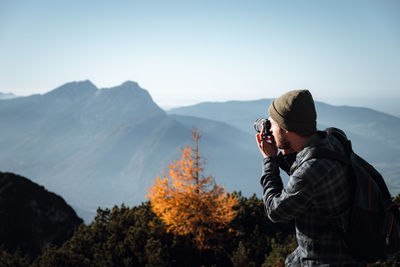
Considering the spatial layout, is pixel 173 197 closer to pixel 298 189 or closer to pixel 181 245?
pixel 181 245

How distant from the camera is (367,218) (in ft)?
4.91

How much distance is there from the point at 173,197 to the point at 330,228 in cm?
1163

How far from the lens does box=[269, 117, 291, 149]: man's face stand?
66.5 inches

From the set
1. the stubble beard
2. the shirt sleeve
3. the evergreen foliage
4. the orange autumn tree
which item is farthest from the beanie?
the orange autumn tree

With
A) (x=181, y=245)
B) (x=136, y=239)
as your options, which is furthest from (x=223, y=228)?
(x=136, y=239)

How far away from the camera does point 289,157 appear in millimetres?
1817

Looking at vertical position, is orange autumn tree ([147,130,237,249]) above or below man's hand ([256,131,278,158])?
below

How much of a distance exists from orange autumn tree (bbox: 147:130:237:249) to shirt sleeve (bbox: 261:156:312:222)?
36.3ft

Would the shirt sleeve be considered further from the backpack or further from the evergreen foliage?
the evergreen foliage

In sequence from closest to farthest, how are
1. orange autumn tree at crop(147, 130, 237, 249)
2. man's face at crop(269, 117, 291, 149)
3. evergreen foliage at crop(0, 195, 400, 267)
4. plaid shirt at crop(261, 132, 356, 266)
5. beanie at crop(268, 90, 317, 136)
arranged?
plaid shirt at crop(261, 132, 356, 266), beanie at crop(268, 90, 317, 136), man's face at crop(269, 117, 291, 149), evergreen foliage at crop(0, 195, 400, 267), orange autumn tree at crop(147, 130, 237, 249)

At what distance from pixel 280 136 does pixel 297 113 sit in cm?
19

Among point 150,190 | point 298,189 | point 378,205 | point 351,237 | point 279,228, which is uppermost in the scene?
point 298,189

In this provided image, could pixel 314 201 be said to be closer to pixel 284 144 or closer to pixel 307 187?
pixel 307 187

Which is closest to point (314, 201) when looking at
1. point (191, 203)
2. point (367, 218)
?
point (367, 218)
